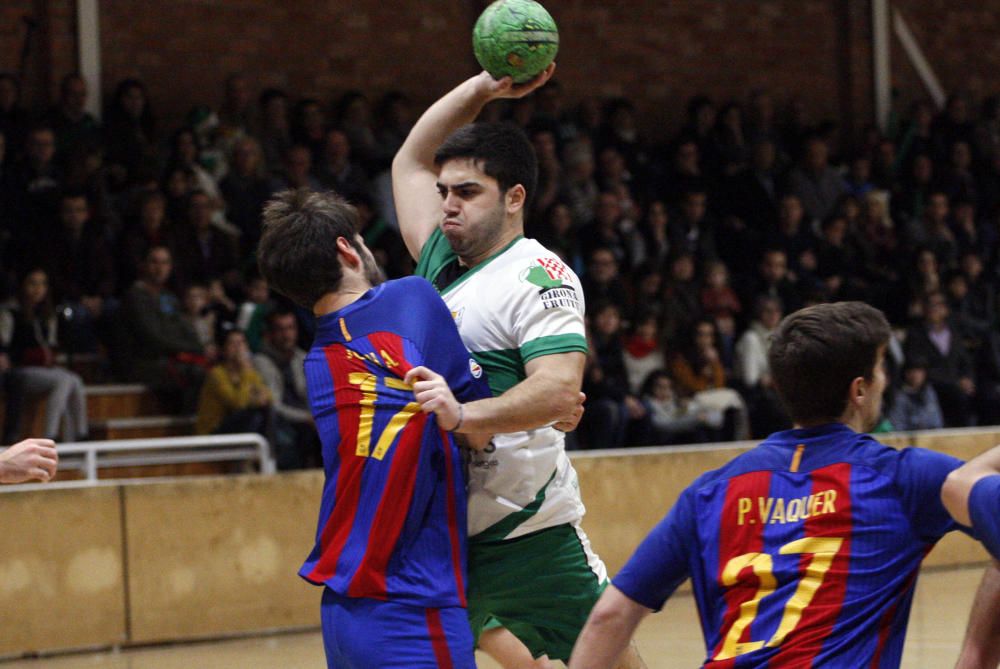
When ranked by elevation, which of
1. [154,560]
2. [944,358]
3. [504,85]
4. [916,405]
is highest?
[504,85]

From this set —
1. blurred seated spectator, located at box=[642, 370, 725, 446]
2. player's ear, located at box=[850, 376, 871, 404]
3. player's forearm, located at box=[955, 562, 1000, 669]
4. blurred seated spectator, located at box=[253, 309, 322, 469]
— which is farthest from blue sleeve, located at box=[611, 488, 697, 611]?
blurred seated spectator, located at box=[642, 370, 725, 446]

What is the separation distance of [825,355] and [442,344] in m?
1.06

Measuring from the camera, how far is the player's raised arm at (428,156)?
407 centimetres

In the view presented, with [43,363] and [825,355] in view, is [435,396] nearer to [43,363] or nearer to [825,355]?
[825,355]

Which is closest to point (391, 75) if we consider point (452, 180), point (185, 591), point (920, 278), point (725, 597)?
point (920, 278)

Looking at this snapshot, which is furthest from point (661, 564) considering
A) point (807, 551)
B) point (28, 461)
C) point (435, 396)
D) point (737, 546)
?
point (28, 461)

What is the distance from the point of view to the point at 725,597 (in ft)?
8.71

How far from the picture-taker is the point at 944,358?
13523mm

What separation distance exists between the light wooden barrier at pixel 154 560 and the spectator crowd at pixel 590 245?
185 centimetres

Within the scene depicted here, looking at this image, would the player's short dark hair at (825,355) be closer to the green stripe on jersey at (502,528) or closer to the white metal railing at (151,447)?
the green stripe on jersey at (502,528)

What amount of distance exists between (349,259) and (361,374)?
0.28 metres

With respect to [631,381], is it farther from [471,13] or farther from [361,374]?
[361,374]

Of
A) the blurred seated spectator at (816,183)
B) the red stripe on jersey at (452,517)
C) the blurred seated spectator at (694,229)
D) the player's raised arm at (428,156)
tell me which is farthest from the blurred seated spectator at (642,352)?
the red stripe on jersey at (452,517)

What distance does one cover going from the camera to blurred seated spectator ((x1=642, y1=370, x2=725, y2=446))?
11.4m
